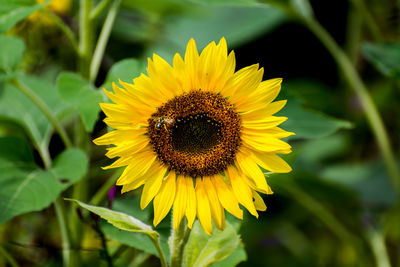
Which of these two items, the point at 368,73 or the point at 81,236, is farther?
the point at 368,73

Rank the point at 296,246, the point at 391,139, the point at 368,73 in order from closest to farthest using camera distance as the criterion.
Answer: the point at 296,246, the point at 391,139, the point at 368,73

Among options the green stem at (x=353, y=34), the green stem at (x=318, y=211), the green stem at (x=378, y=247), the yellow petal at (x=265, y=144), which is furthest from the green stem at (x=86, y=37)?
the green stem at (x=353, y=34)

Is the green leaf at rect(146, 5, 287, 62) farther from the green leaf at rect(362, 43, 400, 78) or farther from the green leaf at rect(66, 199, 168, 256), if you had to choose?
the green leaf at rect(66, 199, 168, 256)

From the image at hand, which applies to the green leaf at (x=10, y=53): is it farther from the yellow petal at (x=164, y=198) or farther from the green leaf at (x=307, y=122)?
the green leaf at (x=307, y=122)

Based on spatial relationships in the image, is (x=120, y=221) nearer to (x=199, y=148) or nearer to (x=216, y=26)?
(x=199, y=148)

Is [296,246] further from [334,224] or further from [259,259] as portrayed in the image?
[334,224]

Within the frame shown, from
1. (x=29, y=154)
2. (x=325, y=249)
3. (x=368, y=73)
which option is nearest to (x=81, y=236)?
(x=29, y=154)

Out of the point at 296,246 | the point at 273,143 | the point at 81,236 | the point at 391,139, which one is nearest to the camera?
the point at 273,143
